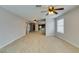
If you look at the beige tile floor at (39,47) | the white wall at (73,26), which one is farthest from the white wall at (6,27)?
the white wall at (73,26)

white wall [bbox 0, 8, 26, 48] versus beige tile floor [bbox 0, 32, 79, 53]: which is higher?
white wall [bbox 0, 8, 26, 48]

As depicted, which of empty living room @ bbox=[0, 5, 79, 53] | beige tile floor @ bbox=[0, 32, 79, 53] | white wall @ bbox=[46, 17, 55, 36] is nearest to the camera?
beige tile floor @ bbox=[0, 32, 79, 53]

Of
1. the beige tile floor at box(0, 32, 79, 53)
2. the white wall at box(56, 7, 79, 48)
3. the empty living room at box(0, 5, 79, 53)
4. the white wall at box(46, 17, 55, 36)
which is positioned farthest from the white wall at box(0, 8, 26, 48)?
the white wall at box(46, 17, 55, 36)

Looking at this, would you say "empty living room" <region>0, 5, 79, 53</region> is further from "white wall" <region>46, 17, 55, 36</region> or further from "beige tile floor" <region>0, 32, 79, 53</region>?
"white wall" <region>46, 17, 55, 36</region>

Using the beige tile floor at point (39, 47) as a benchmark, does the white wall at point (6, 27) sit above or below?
above

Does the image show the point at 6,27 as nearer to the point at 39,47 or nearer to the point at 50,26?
the point at 39,47

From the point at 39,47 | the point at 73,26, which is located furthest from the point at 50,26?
the point at 39,47

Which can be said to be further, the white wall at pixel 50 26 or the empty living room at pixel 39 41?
the white wall at pixel 50 26

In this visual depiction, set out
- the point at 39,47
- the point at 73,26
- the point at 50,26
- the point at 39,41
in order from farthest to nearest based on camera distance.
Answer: the point at 50,26
the point at 39,41
the point at 73,26
the point at 39,47

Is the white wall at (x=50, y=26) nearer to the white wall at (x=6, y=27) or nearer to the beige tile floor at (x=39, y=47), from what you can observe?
the beige tile floor at (x=39, y=47)
